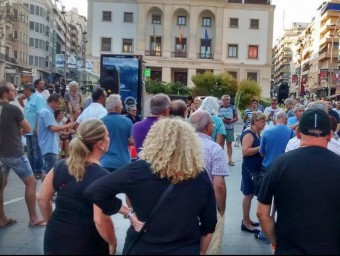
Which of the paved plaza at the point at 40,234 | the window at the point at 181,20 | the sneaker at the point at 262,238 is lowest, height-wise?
the paved plaza at the point at 40,234

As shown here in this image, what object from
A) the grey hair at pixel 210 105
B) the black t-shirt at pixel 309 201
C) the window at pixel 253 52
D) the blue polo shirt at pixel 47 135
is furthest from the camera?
the window at pixel 253 52

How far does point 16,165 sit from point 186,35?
179 ft

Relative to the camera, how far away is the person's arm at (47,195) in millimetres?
3676

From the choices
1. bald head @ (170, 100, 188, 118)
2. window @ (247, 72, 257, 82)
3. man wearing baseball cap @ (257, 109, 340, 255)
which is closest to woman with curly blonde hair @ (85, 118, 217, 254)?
man wearing baseball cap @ (257, 109, 340, 255)

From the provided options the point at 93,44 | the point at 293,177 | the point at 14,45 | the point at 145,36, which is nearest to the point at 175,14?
the point at 145,36

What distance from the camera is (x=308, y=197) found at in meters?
3.10

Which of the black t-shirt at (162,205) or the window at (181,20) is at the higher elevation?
the window at (181,20)

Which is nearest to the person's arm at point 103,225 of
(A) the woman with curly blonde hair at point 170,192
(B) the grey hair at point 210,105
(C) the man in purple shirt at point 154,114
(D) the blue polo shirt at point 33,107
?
(A) the woman with curly blonde hair at point 170,192

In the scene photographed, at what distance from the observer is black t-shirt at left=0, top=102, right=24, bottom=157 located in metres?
6.25

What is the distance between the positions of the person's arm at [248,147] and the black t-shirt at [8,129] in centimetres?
294

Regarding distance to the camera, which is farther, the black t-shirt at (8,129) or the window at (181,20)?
the window at (181,20)

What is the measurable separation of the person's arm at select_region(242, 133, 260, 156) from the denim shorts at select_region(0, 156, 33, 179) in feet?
9.27

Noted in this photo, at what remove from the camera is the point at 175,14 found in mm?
59594

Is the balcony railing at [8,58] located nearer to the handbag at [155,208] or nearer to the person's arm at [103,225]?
the person's arm at [103,225]
